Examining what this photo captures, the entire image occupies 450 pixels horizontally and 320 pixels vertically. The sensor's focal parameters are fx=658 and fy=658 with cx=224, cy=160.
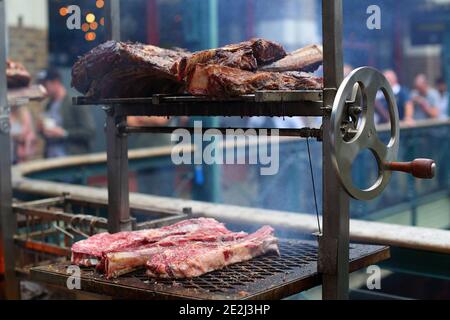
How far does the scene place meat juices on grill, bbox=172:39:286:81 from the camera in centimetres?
272

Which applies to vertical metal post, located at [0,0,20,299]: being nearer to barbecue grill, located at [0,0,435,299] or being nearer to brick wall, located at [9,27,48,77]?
barbecue grill, located at [0,0,435,299]

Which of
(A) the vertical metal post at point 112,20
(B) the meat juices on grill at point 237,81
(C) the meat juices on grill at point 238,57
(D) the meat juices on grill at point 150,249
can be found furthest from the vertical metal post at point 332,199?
(A) the vertical metal post at point 112,20

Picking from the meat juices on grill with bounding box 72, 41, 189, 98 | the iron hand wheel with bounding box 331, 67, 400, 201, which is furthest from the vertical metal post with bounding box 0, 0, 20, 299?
the iron hand wheel with bounding box 331, 67, 400, 201

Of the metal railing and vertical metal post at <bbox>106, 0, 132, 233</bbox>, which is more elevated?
vertical metal post at <bbox>106, 0, 132, 233</bbox>

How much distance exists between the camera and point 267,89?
261 centimetres

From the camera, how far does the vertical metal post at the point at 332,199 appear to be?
2.49 metres

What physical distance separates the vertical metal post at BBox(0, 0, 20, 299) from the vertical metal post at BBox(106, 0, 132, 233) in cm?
117

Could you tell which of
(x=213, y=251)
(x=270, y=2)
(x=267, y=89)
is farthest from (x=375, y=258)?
(x=270, y=2)

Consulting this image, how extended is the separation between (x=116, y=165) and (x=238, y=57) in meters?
1.06

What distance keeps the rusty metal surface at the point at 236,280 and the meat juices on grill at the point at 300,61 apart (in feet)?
2.74
